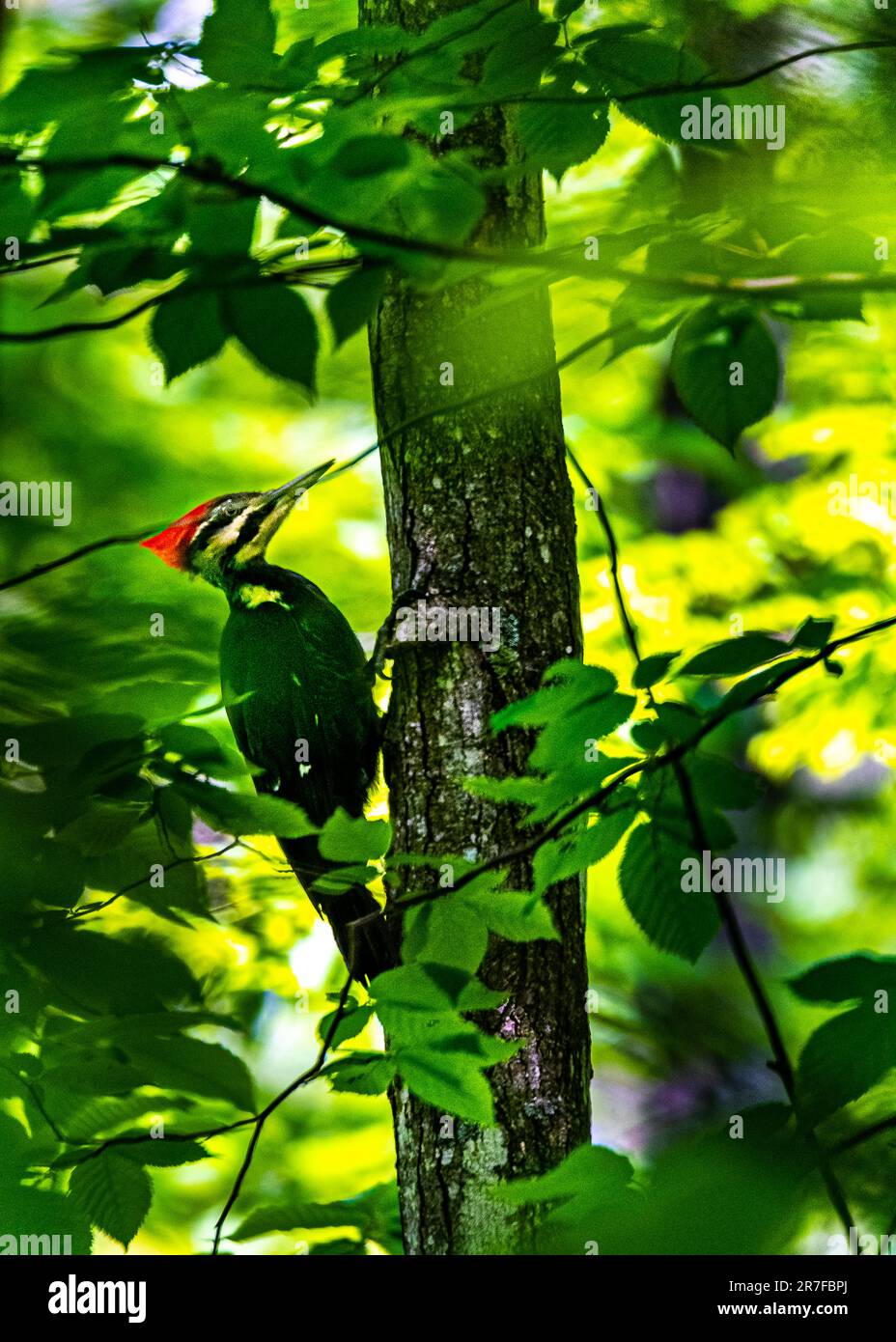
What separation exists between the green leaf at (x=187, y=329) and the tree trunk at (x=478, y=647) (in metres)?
0.47

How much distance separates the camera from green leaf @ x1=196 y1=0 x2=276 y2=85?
1002mm

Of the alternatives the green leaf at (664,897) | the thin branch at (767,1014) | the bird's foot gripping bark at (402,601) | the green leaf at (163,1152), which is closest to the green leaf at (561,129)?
the thin branch at (767,1014)

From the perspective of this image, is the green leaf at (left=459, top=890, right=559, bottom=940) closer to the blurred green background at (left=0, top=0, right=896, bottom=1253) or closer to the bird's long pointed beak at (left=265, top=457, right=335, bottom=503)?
the blurred green background at (left=0, top=0, right=896, bottom=1253)

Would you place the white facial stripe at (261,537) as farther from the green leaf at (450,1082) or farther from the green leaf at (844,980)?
the green leaf at (844,980)

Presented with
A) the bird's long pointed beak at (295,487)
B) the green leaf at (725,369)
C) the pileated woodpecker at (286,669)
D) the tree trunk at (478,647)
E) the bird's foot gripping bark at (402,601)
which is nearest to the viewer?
the green leaf at (725,369)

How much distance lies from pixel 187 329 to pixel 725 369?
0.46m

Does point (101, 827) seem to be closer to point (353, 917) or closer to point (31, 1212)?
point (31, 1212)

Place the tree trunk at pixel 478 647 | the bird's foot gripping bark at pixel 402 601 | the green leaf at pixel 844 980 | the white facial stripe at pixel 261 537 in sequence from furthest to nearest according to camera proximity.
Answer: the white facial stripe at pixel 261 537, the bird's foot gripping bark at pixel 402 601, the tree trunk at pixel 478 647, the green leaf at pixel 844 980

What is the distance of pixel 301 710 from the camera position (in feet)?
6.31

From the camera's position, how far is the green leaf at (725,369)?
0.93 meters

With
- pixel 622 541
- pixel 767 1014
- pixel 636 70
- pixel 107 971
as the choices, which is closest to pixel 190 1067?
pixel 107 971

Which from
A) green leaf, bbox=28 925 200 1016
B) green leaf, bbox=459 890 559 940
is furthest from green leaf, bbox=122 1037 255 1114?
green leaf, bbox=459 890 559 940

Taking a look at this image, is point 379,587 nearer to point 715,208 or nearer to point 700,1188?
point 715,208

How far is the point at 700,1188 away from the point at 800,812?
3494 millimetres
